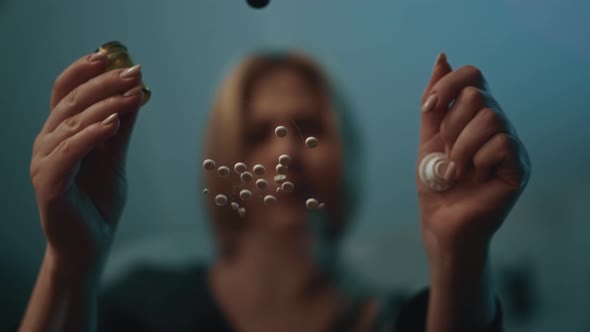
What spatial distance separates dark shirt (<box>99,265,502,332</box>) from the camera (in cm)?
53

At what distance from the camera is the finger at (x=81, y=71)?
40cm

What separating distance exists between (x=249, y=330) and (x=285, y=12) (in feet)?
1.08

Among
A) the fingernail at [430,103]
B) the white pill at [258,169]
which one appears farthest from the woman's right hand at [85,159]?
the fingernail at [430,103]

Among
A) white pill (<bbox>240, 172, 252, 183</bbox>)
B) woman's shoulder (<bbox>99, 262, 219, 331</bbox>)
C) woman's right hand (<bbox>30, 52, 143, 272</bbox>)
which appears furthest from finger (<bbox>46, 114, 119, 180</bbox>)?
woman's shoulder (<bbox>99, 262, 219, 331</bbox>)

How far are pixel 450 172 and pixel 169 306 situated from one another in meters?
0.35

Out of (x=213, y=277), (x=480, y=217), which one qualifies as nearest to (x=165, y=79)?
(x=213, y=277)

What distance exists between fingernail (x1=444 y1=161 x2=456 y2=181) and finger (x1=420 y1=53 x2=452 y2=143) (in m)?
0.04

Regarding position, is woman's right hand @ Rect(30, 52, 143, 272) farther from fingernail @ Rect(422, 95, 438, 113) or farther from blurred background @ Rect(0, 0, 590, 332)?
fingernail @ Rect(422, 95, 438, 113)

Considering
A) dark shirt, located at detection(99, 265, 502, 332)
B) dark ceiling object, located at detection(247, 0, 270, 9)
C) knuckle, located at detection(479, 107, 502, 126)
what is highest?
dark ceiling object, located at detection(247, 0, 270, 9)

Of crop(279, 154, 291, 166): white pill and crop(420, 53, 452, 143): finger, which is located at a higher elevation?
crop(420, 53, 452, 143): finger

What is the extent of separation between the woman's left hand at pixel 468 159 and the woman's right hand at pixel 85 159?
233 millimetres

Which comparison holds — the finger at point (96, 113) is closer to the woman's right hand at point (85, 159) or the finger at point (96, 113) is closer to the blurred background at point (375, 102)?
the woman's right hand at point (85, 159)

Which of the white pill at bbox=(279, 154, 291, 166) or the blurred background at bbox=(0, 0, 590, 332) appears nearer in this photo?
the white pill at bbox=(279, 154, 291, 166)

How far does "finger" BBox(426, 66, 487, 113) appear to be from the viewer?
0.37 meters
